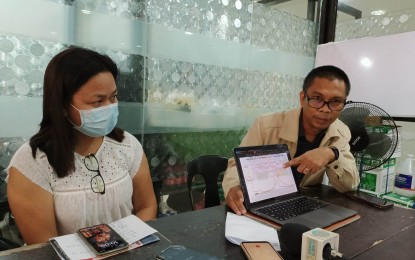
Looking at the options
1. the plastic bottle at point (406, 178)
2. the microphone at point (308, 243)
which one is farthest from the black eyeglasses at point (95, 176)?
the plastic bottle at point (406, 178)

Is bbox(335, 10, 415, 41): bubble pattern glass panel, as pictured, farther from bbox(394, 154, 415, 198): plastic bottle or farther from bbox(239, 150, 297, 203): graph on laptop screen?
bbox(239, 150, 297, 203): graph on laptop screen

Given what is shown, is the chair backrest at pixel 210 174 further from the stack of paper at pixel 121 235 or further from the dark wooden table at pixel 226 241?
the stack of paper at pixel 121 235

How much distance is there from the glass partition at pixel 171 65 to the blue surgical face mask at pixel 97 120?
0.58m

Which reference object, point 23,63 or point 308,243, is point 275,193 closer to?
point 308,243

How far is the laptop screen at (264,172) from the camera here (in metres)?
1.20

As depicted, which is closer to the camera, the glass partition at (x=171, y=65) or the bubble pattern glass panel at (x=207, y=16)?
the glass partition at (x=171, y=65)

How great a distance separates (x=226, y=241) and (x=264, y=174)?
0.38 m

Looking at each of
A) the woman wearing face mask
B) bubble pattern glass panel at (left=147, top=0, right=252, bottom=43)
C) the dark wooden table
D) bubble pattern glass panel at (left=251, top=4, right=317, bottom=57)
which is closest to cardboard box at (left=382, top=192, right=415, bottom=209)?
the dark wooden table

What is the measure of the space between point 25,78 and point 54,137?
0.62 metres

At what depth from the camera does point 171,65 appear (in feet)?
7.09

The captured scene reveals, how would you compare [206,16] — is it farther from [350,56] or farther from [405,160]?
[405,160]

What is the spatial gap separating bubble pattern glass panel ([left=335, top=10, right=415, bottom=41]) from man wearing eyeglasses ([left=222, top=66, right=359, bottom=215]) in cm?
129

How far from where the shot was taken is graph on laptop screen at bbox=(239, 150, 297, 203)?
1.21 meters

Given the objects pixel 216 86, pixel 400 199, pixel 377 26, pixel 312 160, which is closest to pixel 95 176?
pixel 312 160
